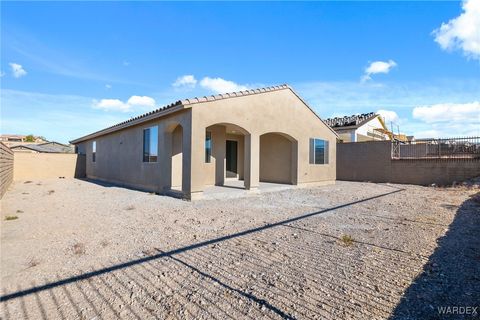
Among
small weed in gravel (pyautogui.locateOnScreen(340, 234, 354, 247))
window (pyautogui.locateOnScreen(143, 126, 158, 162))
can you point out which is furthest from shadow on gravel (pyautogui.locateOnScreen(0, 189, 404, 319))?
window (pyautogui.locateOnScreen(143, 126, 158, 162))

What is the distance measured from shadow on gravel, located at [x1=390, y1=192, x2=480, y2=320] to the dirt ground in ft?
0.05

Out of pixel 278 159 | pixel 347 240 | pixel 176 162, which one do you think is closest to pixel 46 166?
pixel 176 162

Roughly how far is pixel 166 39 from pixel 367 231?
12.9 m

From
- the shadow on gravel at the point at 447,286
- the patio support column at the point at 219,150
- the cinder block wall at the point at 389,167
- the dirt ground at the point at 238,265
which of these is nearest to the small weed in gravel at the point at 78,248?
the dirt ground at the point at 238,265

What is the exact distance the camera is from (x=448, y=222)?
257 inches

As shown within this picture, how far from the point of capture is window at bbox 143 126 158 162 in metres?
11.5

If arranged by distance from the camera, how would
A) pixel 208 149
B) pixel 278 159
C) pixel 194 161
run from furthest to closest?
pixel 278 159 → pixel 208 149 → pixel 194 161

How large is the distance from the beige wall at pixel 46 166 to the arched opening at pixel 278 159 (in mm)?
16785

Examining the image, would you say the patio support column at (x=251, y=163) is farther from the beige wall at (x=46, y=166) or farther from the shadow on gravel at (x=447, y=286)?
the beige wall at (x=46, y=166)

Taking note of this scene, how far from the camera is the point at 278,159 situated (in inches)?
580

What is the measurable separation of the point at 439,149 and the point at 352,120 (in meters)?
8.79

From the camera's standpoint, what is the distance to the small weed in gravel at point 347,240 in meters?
4.78

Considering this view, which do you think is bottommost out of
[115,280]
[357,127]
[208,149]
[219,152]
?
[115,280]

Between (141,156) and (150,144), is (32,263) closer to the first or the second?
(150,144)
